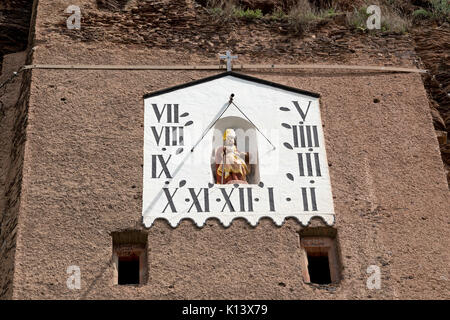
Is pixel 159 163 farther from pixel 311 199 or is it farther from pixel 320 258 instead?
pixel 320 258

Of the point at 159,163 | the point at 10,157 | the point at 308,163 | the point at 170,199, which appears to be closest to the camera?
the point at 170,199

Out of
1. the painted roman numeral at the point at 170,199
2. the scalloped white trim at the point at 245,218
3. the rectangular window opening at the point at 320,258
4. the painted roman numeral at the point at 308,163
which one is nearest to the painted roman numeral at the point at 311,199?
the scalloped white trim at the point at 245,218

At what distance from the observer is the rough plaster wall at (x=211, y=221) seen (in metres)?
13.0

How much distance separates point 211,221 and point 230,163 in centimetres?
98

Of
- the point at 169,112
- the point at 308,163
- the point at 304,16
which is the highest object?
the point at 304,16

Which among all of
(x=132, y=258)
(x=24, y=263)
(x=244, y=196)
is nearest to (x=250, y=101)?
(x=244, y=196)

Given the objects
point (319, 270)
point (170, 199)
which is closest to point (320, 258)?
Answer: point (319, 270)

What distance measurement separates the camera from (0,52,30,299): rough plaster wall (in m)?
13.1

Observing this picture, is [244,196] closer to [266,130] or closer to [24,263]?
[266,130]

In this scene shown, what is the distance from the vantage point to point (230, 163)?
14109mm

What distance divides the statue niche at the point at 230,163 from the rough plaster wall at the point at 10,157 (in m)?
2.38

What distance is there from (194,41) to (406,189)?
356cm

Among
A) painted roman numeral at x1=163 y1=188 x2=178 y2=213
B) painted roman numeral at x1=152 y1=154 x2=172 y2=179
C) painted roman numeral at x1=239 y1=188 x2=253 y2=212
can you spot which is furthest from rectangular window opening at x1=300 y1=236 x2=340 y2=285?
painted roman numeral at x1=152 y1=154 x2=172 y2=179
